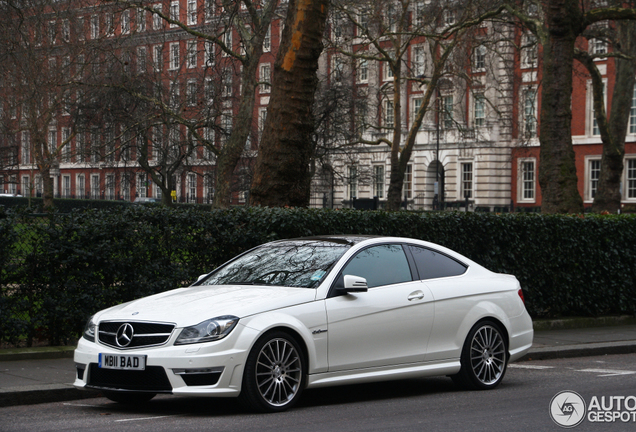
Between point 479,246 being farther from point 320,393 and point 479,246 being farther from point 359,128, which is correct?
point 359,128

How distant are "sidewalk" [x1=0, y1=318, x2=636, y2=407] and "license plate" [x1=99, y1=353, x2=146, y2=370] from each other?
1319 millimetres

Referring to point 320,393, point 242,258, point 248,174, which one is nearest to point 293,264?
point 242,258

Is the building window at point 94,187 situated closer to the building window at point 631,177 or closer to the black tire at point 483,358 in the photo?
the building window at point 631,177

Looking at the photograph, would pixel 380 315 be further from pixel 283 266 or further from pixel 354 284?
pixel 283 266

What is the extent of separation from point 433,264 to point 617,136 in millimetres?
26899

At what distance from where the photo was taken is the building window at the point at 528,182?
210ft

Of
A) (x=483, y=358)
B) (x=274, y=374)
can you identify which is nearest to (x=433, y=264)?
(x=483, y=358)

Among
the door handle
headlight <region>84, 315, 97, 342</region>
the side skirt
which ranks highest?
the door handle

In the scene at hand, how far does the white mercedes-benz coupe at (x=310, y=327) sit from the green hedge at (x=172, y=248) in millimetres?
2635

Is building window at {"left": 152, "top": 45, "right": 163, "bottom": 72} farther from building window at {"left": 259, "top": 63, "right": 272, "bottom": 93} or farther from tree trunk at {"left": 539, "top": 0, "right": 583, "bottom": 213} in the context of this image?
tree trunk at {"left": 539, "top": 0, "right": 583, "bottom": 213}

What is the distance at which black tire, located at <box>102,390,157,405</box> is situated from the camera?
301 inches

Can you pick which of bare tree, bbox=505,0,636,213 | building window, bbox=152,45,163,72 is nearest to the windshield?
bare tree, bbox=505,0,636,213

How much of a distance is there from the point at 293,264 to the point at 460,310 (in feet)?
5.97

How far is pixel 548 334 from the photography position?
14.4 meters
